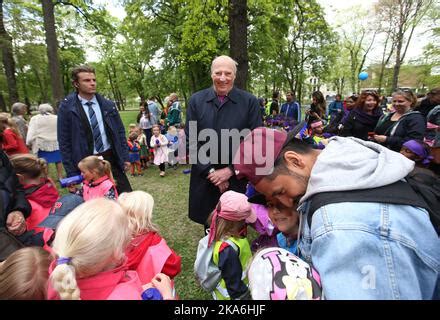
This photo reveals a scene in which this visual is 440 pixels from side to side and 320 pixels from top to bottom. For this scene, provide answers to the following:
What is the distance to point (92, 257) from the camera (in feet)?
4.41

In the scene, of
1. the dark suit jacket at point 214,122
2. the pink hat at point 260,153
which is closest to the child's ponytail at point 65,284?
the pink hat at point 260,153

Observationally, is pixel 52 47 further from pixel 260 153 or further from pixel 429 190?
pixel 429 190

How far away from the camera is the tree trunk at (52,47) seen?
8117 millimetres

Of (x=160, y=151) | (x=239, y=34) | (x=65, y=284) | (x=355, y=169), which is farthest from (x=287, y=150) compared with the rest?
(x=160, y=151)

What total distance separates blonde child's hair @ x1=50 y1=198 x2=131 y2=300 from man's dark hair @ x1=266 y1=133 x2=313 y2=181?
35.8 inches

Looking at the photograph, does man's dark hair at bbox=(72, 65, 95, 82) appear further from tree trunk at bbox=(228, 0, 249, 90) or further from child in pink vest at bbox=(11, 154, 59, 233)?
tree trunk at bbox=(228, 0, 249, 90)

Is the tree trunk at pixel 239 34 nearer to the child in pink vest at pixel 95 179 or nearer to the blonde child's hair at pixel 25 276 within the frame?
the child in pink vest at pixel 95 179

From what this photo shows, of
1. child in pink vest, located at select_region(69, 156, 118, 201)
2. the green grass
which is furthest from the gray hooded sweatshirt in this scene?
child in pink vest, located at select_region(69, 156, 118, 201)

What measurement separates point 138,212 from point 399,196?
1826 millimetres

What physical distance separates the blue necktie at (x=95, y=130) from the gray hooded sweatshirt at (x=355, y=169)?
3038 mm

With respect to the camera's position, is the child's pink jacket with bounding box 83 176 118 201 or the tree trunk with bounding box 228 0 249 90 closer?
the child's pink jacket with bounding box 83 176 118 201

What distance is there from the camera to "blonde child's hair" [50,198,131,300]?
4.08ft
